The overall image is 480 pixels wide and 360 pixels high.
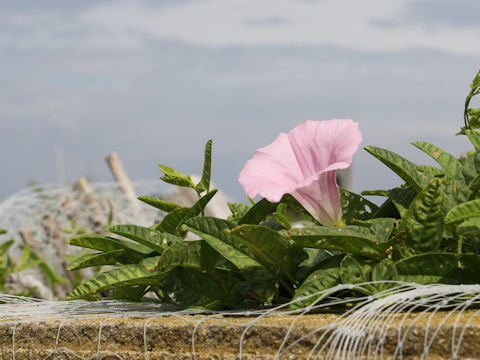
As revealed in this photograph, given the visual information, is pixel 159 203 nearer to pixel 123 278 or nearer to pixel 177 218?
pixel 177 218

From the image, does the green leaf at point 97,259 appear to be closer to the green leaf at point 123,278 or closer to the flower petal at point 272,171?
the green leaf at point 123,278

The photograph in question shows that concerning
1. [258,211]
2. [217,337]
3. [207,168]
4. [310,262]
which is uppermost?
[207,168]

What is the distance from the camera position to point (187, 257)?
3.87 ft

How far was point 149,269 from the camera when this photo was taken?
3.76 feet

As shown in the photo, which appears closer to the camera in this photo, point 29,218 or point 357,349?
point 357,349

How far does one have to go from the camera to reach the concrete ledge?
0.93 meters

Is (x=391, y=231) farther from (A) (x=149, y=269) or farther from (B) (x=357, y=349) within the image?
(A) (x=149, y=269)

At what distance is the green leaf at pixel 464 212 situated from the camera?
107 centimetres

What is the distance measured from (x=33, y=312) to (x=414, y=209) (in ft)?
3.09

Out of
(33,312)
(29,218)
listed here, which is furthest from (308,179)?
(29,218)

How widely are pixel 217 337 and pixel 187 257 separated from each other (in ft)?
0.63

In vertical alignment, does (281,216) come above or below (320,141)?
below

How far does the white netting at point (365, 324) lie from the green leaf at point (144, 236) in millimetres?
147

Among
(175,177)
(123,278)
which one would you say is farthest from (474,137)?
(123,278)
